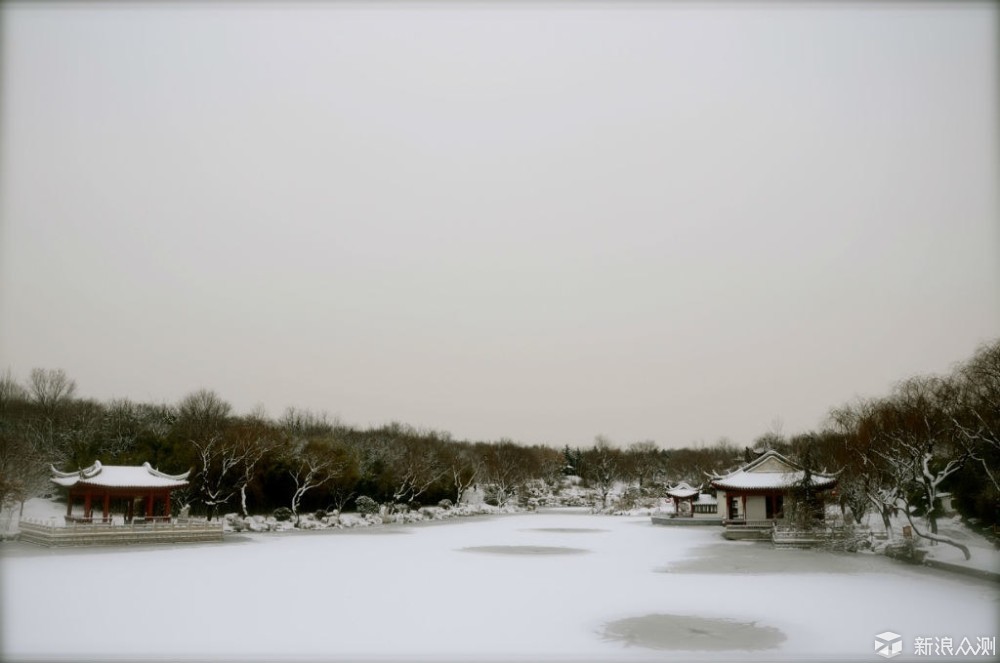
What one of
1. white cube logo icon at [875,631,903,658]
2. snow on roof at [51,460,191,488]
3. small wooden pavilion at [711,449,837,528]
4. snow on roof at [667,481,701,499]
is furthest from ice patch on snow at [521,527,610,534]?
white cube logo icon at [875,631,903,658]

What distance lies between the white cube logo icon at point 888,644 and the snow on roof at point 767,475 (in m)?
23.7

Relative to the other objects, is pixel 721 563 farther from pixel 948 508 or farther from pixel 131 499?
pixel 131 499

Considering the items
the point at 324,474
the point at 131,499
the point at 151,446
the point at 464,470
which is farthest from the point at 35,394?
the point at 464,470

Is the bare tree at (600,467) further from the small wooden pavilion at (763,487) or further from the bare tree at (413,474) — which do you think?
the small wooden pavilion at (763,487)

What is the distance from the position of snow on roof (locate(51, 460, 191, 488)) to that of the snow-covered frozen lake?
3.57 meters

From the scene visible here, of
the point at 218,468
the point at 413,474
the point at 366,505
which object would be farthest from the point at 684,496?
the point at 218,468

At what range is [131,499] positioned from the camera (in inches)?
1282

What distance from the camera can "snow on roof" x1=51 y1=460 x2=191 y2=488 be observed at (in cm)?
2984

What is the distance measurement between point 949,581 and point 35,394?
5753cm

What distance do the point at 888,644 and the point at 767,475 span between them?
89.1 feet

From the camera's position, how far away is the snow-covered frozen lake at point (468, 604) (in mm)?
12273

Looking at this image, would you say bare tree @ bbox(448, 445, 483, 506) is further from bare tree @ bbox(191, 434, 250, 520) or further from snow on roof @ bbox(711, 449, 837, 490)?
Result: snow on roof @ bbox(711, 449, 837, 490)

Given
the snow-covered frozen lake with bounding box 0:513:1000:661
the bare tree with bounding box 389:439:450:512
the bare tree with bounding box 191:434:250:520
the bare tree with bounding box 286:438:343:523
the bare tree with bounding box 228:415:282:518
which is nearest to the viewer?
the snow-covered frozen lake with bounding box 0:513:1000:661

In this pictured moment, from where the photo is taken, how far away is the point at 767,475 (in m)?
38.3
